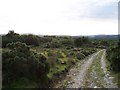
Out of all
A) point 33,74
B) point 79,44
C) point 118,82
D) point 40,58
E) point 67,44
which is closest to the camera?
point 33,74

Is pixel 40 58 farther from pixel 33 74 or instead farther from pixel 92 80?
pixel 92 80

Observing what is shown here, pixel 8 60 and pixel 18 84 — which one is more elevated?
pixel 8 60

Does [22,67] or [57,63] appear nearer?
[22,67]

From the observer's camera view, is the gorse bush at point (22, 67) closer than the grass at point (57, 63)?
Yes

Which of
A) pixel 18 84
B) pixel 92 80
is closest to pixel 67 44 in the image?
→ pixel 92 80

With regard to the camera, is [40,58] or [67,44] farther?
[67,44]

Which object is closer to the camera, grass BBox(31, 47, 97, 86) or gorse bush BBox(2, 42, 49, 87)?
gorse bush BBox(2, 42, 49, 87)

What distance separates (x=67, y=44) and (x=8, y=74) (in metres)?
87.1

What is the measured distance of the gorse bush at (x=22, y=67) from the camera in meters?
21.7

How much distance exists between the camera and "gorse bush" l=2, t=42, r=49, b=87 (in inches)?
854

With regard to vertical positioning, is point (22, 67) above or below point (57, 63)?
above

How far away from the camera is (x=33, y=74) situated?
22.8 meters

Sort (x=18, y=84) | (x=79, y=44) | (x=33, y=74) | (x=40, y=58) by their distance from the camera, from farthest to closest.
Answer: (x=79, y=44), (x=40, y=58), (x=33, y=74), (x=18, y=84)

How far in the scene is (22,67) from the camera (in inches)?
875
